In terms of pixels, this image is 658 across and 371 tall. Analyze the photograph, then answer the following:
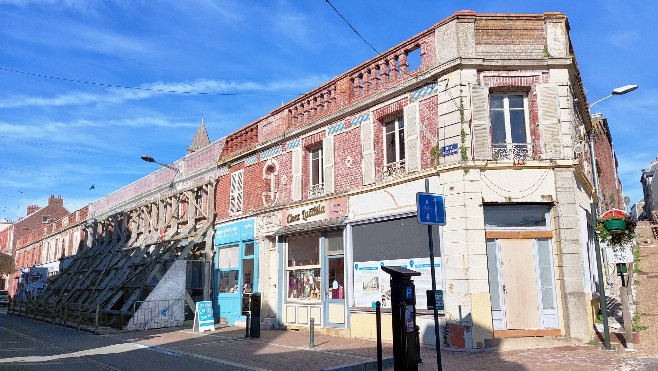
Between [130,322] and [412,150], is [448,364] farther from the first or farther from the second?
[130,322]

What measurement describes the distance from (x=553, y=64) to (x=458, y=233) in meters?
4.85

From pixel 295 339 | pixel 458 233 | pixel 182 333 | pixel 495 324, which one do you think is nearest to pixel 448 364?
pixel 495 324

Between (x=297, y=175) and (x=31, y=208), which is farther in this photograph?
(x=31, y=208)

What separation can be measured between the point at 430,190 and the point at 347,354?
4.53 meters

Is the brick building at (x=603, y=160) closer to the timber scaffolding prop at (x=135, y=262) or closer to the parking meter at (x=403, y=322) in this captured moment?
the parking meter at (x=403, y=322)

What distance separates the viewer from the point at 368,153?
568 inches

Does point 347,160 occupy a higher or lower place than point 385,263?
higher

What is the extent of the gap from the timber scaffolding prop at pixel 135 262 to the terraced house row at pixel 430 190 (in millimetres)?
212

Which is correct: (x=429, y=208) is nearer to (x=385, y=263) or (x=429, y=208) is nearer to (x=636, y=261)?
(x=385, y=263)

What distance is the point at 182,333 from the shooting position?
51.9ft

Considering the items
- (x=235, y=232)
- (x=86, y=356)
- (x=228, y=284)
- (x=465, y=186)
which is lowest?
(x=86, y=356)

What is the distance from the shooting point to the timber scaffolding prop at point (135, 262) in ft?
62.9

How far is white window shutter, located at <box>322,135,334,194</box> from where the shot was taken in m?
15.6

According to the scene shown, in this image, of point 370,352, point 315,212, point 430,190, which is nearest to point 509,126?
point 430,190
